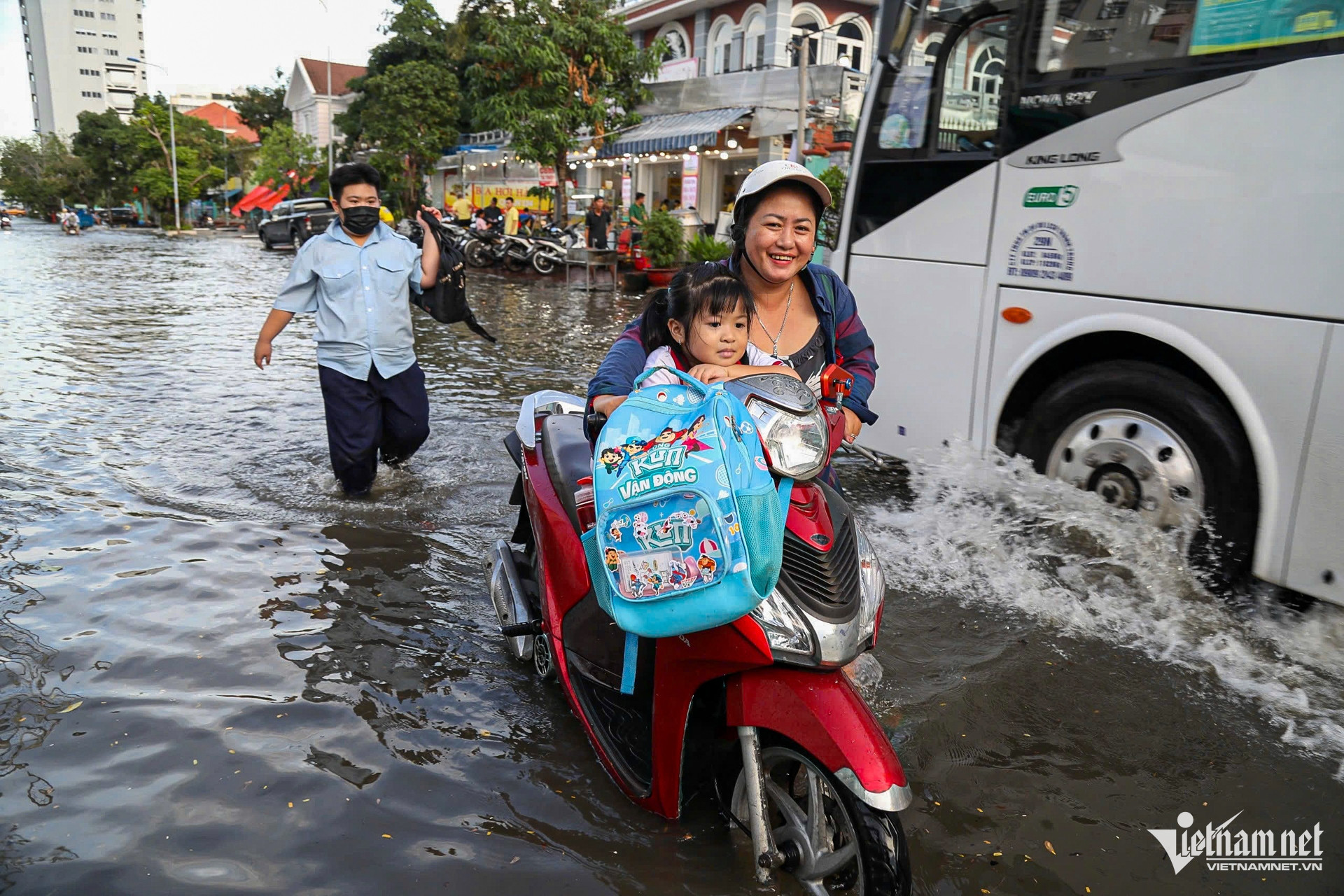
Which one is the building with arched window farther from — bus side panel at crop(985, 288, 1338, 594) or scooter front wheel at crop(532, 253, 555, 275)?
bus side panel at crop(985, 288, 1338, 594)

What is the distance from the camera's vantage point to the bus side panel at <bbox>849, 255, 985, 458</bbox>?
4.89m

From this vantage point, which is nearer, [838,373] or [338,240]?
[838,373]

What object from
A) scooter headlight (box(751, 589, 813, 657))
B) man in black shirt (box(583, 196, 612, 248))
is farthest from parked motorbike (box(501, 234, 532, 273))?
scooter headlight (box(751, 589, 813, 657))

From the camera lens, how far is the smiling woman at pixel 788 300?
9.02 ft

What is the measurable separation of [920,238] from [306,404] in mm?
5518

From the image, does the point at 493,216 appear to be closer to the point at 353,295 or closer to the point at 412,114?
the point at 412,114

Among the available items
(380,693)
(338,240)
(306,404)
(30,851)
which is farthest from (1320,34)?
(306,404)

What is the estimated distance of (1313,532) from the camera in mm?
3480

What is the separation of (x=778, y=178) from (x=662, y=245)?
15.5 metres

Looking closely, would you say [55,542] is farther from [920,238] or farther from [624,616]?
[920,238]

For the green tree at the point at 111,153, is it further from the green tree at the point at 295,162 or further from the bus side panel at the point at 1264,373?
the bus side panel at the point at 1264,373

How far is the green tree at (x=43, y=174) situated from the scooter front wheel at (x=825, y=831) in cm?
8696
